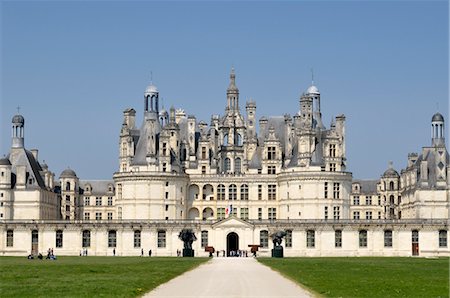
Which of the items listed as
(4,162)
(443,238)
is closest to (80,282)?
(443,238)

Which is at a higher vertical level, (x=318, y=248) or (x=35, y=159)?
(x=35, y=159)

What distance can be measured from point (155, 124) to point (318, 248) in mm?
23228

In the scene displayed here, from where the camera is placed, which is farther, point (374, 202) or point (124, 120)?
point (374, 202)

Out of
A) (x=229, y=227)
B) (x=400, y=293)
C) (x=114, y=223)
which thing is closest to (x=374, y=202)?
(x=229, y=227)

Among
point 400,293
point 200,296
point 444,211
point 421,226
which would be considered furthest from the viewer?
point 444,211

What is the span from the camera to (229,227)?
356 feet

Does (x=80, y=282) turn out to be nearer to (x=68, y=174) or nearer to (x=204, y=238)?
(x=204, y=238)

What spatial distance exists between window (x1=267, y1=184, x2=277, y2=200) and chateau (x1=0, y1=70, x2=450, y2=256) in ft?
0.36

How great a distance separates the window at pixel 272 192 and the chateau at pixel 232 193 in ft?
0.36

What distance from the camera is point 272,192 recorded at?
11762 centimetres

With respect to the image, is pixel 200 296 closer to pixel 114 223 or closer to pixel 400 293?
pixel 400 293

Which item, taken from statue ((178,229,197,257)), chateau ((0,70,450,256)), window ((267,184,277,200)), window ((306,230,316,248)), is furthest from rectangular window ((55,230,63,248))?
window ((306,230,316,248))

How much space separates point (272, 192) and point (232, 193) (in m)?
4.45

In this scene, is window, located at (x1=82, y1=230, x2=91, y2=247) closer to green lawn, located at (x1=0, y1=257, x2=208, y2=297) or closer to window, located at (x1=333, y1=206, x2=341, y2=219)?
window, located at (x1=333, y1=206, x2=341, y2=219)
